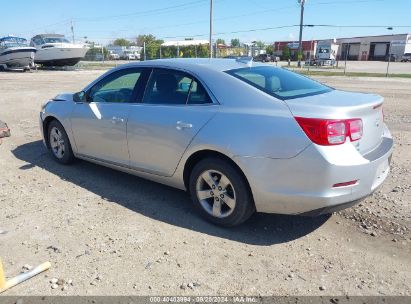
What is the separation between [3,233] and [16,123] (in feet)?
19.3

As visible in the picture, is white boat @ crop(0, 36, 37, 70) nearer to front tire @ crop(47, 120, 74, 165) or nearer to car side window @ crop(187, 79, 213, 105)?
front tire @ crop(47, 120, 74, 165)

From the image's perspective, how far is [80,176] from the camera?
210 inches

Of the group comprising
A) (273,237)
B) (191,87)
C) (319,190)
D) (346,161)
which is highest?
(191,87)

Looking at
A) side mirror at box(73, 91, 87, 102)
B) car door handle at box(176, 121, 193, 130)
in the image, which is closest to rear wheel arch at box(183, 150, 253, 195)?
car door handle at box(176, 121, 193, 130)

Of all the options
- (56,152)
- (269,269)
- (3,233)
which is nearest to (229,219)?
(269,269)

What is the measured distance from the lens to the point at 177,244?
3584mm

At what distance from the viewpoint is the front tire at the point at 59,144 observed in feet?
18.2

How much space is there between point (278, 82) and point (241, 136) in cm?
90

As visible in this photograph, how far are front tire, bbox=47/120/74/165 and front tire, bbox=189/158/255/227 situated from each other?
244cm

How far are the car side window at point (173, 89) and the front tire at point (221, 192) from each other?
683mm

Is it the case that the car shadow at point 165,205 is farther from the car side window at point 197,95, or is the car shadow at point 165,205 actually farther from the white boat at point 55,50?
the white boat at point 55,50

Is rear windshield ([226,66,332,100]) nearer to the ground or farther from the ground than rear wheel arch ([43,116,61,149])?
farther from the ground

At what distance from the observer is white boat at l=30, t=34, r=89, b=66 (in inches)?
1179

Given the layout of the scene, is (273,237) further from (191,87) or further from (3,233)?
(3,233)
